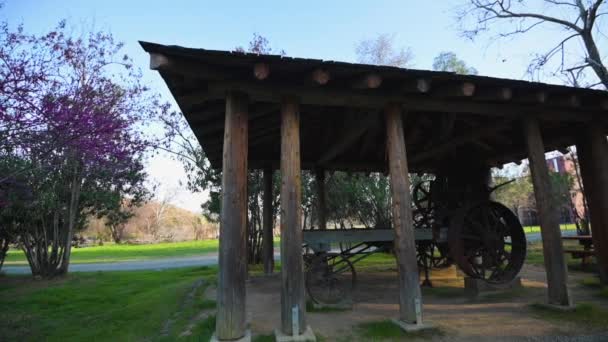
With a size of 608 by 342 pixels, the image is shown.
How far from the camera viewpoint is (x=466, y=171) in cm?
776

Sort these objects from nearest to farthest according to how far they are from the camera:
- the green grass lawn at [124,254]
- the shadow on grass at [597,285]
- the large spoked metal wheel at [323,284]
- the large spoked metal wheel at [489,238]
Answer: the shadow on grass at [597,285] < the large spoked metal wheel at [323,284] < the large spoked metal wheel at [489,238] < the green grass lawn at [124,254]

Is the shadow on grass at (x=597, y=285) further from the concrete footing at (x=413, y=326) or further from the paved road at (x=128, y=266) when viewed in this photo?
the paved road at (x=128, y=266)

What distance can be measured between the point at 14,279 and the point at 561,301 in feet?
46.9

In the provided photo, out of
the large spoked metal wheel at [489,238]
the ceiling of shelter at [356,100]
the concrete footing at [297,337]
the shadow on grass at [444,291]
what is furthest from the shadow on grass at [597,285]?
the concrete footing at [297,337]

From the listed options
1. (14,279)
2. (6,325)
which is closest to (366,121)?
(6,325)

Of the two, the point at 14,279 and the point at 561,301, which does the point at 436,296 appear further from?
the point at 14,279

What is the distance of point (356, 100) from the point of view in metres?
4.16

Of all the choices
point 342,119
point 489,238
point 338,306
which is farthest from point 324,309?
point 489,238

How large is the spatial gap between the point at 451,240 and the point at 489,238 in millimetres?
1043

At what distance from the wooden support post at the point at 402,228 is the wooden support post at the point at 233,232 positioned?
69.7 inches

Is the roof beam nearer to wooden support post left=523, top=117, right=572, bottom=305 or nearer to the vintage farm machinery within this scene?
wooden support post left=523, top=117, right=572, bottom=305

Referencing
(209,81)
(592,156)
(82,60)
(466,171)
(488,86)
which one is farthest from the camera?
(82,60)

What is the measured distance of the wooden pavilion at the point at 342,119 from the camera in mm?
3443

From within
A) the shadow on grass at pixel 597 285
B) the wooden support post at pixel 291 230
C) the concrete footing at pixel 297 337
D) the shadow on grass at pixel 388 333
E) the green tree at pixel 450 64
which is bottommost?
the shadow on grass at pixel 388 333
